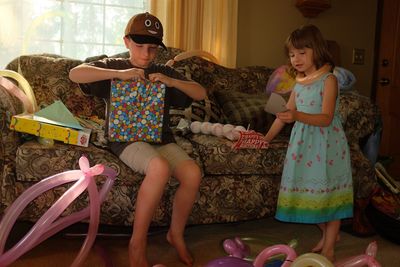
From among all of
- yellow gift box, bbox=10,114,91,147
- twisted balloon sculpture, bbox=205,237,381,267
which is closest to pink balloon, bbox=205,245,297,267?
twisted balloon sculpture, bbox=205,237,381,267

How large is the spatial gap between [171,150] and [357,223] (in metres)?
1.00

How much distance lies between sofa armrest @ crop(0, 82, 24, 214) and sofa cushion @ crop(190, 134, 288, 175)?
2.34ft

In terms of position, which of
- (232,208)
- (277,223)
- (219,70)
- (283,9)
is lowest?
(277,223)

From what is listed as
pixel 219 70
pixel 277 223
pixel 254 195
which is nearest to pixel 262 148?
pixel 254 195

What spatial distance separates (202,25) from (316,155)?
1.50m

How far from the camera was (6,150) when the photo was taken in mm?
1549

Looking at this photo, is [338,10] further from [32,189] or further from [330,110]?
[32,189]

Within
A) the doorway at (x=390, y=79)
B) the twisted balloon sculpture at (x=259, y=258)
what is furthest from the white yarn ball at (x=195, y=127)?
the doorway at (x=390, y=79)

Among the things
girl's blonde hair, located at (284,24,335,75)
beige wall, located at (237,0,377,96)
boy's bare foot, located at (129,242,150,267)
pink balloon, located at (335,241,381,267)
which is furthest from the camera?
beige wall, located at (237,0,377,96)

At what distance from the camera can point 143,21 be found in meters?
1.53

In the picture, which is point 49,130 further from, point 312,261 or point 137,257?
point 312,261

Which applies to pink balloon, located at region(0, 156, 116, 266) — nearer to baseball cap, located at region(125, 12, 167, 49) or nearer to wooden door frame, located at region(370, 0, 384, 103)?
baseball cap, located at region(125, 12, 167, 49)

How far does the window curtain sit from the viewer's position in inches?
105

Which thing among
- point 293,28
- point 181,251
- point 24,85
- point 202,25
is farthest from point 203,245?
point 293,28
